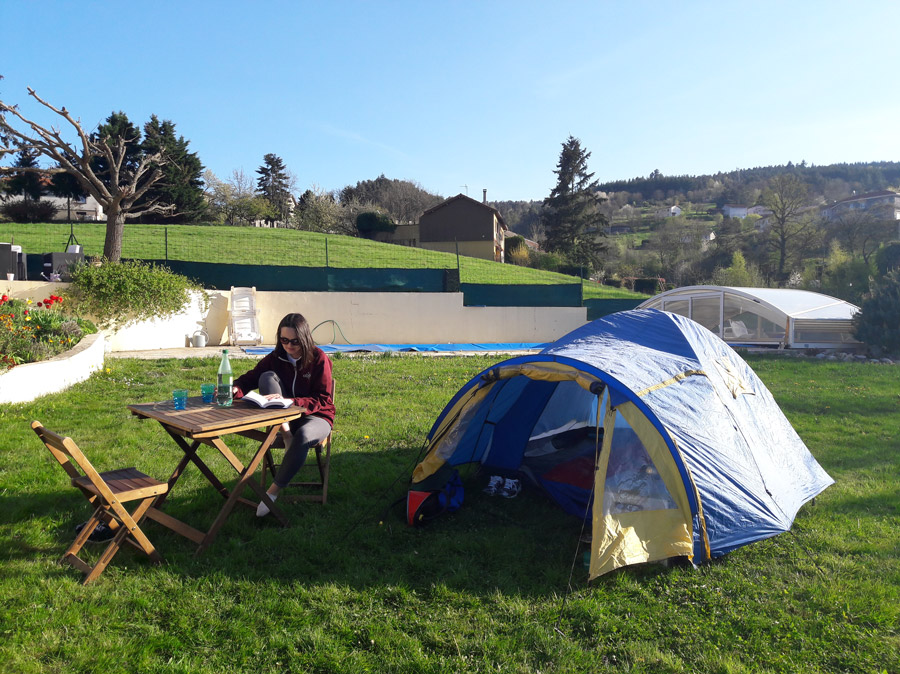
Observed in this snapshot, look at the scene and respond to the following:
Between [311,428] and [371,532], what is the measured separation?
810 mm

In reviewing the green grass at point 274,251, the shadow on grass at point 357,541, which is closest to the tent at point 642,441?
the shadow on grass at point 357,541

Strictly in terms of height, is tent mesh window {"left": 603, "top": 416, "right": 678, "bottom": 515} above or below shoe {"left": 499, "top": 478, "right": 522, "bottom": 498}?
above

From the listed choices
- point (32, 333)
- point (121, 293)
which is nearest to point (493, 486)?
point (32, 333)

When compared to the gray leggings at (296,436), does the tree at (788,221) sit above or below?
above

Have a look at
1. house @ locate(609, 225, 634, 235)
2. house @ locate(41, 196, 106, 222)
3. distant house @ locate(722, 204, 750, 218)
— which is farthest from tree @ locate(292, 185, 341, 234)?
distant house @ locate(722, 204, 750, 218)

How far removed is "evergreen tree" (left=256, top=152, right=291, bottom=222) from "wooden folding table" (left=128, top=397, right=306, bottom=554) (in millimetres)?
48955

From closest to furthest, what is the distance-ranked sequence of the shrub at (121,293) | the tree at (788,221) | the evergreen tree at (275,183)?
the shrub at (121,293) < the tree at (788,221) < the evergreen tree at (275,183)

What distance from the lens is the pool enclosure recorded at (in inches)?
530

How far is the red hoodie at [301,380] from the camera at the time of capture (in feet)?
13.5

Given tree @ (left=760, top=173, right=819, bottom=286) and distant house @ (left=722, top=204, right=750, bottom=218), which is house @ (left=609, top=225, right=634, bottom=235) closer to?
distant house @ (left=722, top=204, right=750, bottom=218)

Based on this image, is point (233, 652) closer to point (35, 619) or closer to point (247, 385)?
point (35, 619)

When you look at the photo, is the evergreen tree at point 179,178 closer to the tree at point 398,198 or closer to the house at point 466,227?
the house at point 466,227

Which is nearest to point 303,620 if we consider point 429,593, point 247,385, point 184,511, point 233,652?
point 233,652

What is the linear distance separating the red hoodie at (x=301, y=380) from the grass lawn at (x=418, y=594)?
0.77 metres
